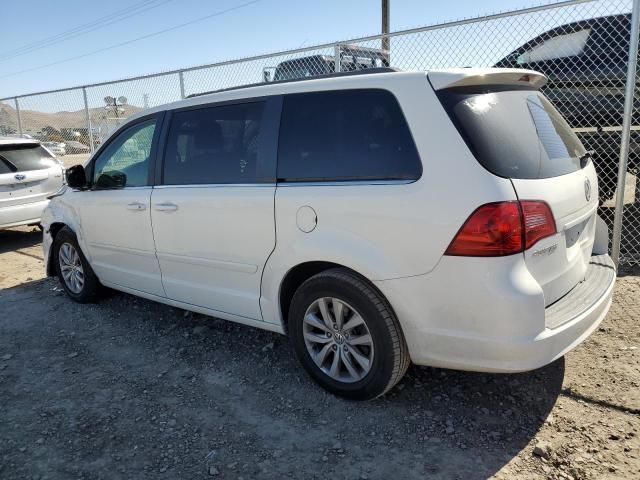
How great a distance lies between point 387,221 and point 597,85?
4.33 meters

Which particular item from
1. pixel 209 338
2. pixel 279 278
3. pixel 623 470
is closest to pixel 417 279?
pixel 279 278

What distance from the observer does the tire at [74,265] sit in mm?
4848

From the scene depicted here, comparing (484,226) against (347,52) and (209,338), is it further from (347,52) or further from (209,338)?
(347,52)

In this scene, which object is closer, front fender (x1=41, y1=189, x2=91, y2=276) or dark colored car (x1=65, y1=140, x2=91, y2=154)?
front fender (x1=41, y1=189, x2=91, y2=276)

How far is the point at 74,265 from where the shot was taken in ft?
16.4

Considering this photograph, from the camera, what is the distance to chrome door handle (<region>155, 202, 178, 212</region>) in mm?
3678

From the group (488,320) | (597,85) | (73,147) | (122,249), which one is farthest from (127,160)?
(73,147)

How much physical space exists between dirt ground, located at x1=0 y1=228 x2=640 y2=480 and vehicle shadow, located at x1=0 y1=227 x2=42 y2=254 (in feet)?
14.1

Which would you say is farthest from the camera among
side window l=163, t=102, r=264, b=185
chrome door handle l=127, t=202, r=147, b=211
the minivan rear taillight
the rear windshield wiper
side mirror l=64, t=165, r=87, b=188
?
side mirror l=64, t=165, r=87, b=188

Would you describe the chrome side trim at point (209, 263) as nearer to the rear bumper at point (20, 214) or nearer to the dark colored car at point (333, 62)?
the dark colored car at point (333, 62)

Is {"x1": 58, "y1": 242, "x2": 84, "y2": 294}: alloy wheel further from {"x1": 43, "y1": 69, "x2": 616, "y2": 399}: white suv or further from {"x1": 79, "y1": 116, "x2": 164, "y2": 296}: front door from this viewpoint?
{"x1": 43, "y1": 69, "x2": 616, "y2": 399}: white suv

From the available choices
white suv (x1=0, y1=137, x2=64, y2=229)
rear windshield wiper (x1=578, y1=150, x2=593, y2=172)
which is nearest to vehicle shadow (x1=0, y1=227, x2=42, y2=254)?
white suv (x1=0, y1=137, x2=64, y2=229)

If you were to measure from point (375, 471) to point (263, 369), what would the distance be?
1.25 m

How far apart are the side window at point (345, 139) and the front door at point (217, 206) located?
16cm
